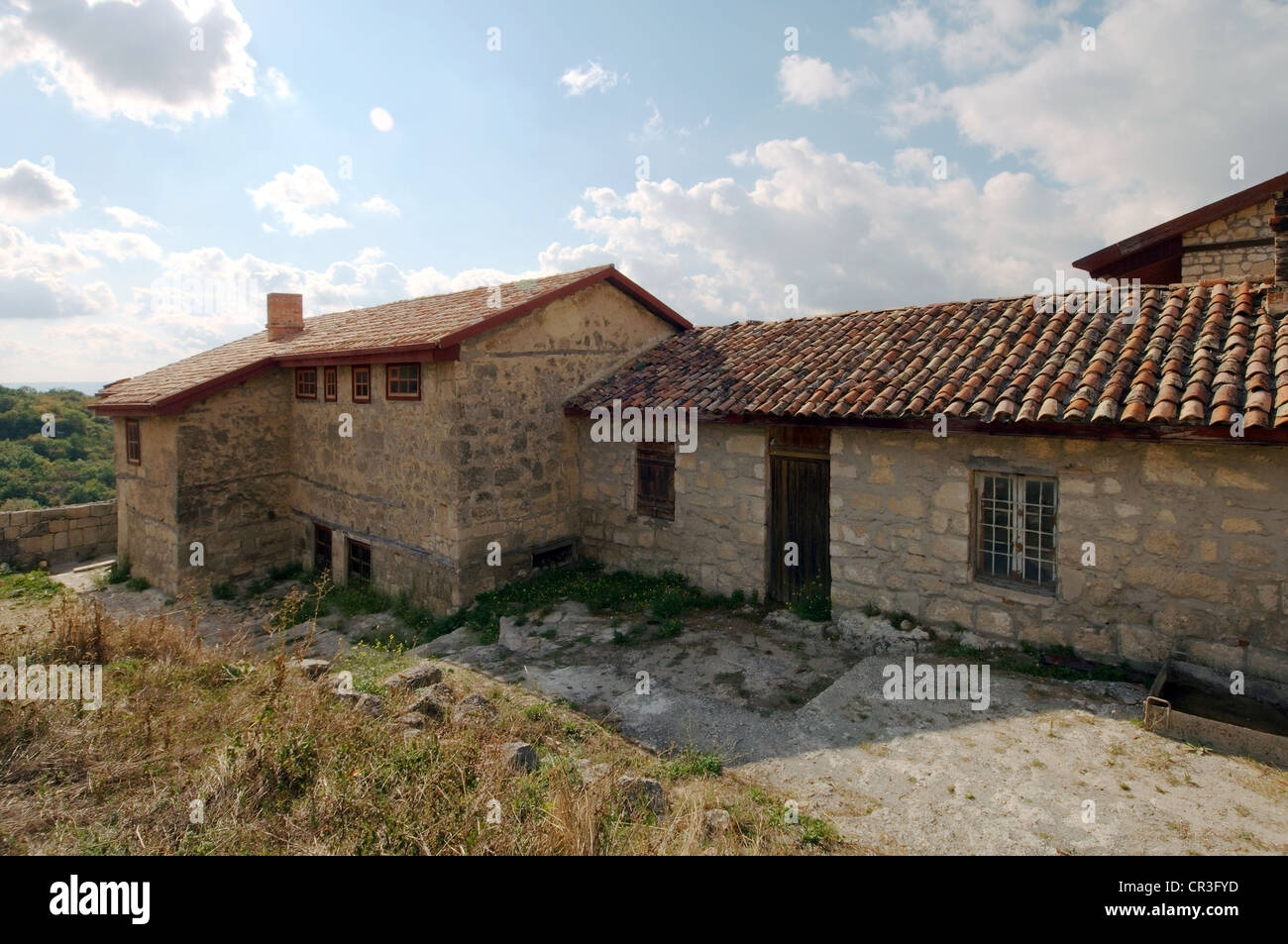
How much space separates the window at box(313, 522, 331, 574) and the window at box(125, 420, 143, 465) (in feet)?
13.0

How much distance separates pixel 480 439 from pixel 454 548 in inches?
66.8

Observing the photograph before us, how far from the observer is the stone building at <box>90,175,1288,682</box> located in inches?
269

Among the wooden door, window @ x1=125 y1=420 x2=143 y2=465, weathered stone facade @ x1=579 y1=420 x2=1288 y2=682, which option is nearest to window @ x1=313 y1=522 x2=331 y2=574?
window @ x1=125 y1=420 x2=143 y2=465

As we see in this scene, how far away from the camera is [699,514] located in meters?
10.7

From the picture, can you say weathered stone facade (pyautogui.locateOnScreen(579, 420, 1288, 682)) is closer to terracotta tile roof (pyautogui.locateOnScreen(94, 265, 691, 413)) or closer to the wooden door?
the wooden door

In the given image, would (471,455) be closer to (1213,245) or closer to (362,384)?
(362,384)

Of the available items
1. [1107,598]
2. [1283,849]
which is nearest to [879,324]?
[1107,598]

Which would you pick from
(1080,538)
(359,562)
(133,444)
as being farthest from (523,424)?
(133,444)

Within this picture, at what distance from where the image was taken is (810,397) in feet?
30.0

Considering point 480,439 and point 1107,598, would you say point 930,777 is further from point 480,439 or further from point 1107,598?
point 480,439

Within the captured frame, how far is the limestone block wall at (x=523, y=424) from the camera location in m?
10.8

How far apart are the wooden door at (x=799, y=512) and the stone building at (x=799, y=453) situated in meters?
0.04

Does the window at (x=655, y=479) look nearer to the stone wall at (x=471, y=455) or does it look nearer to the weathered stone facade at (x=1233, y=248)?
the stone wall at (x=471, y=455)

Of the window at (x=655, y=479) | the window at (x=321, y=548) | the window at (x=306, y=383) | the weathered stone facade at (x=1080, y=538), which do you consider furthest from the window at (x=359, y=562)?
the weathered stone facade at (x=1080, y=538)
